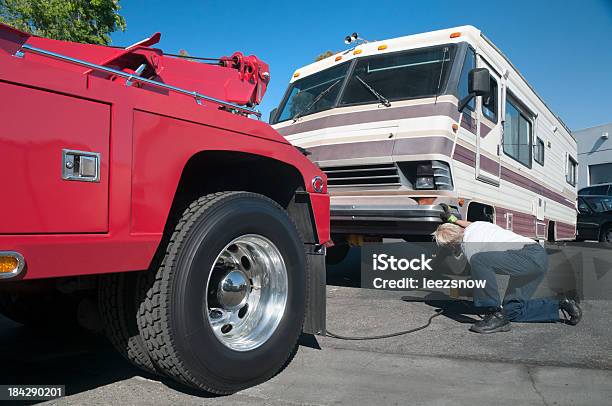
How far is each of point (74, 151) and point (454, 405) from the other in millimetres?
2349

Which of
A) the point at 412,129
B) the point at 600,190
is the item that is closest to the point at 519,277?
the point at 412,129

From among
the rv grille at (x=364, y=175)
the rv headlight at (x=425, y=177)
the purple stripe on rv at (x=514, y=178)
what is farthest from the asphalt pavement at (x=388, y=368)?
the purple stripe on rv at (x=514, y=178)

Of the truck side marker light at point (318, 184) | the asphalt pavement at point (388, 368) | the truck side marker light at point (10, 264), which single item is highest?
the truck side marker light at point (318, 184)

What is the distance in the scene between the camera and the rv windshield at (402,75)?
5.73 m

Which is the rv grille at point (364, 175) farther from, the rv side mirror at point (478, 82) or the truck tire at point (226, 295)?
the truck tire at point (226, 295)

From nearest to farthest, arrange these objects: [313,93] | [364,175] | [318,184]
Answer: [318,184] < [364,175] < [313,93]

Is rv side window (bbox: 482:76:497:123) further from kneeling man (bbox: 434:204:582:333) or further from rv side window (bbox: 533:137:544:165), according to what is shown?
rv side window (bbox: 533:137:544:165)

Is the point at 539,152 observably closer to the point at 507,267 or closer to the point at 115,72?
the point at 507,267

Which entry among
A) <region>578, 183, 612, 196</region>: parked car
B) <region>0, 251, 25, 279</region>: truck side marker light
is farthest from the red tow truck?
<region>578, 183, 612, 196</region>: parked car

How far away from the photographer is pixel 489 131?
249 inches

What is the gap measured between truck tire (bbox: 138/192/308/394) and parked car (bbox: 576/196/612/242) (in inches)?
628

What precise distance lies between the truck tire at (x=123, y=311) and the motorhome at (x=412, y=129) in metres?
2.72

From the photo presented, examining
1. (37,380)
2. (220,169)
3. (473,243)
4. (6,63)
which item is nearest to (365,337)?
(473,243)

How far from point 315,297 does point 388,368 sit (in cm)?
71
